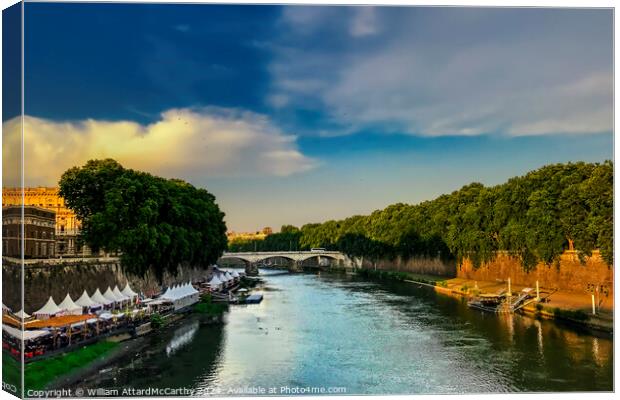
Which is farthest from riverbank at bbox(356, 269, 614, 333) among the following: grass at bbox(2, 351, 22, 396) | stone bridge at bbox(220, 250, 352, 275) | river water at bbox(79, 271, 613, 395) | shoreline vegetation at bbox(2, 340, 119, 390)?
stone bridge at bbox(220, 250, 352, 275)

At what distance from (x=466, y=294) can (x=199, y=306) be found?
26.3 metres

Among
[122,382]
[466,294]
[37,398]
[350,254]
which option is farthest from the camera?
[350,254]

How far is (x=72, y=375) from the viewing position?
25.6 meters

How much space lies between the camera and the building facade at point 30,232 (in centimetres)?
2130

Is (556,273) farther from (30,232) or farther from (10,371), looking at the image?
(10,371)

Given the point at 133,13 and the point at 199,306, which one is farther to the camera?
the point at 199,306

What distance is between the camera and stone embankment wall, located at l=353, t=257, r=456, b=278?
77000mm

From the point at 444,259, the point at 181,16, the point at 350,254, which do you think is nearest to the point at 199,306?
the point at 181,16

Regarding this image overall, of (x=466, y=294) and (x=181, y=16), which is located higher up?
(x=181, y=16)

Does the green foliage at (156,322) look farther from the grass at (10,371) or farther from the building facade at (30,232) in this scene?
the grass at (10,371)

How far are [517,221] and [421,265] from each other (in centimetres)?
3036

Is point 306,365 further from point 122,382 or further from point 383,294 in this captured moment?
point 383,294

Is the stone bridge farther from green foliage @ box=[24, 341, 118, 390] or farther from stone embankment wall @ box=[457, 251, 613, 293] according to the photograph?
green foliage @ box=[24, 341, 118, 390]

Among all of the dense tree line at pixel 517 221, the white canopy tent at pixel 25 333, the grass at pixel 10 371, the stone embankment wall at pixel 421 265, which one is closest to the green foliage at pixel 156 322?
the white canopy tent at pixel 25 333
